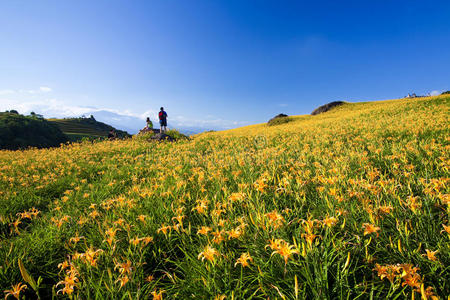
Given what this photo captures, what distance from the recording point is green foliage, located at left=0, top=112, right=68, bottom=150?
761 inches

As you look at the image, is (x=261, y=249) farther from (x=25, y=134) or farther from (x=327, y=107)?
(x=327, y=107)

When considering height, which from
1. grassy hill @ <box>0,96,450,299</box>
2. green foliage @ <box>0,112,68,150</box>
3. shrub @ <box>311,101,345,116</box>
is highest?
shrub @ <box>311,101,345,116</box>

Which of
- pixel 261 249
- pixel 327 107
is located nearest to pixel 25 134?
pixel 261 249

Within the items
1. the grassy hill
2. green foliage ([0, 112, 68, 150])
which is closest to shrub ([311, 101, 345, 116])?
the grassy hill

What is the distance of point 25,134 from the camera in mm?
21438

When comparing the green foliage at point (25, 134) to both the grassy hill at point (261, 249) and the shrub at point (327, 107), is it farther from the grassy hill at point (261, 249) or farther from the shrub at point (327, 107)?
the shrub at point (327, 107)

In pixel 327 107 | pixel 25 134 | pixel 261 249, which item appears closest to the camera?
pixel 261 249

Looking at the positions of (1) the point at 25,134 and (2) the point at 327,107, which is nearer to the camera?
(1) the point at 25,134

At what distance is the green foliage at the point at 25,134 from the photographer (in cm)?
1932

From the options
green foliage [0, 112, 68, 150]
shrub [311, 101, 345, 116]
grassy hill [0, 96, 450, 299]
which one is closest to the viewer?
grassy hill [0, 96, 450, 299]

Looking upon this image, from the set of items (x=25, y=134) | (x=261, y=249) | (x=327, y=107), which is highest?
(x=327, y=107)

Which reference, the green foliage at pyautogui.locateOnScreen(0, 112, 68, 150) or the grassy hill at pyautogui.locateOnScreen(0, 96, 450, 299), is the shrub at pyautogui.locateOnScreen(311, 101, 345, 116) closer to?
the grassy hill at pyautogui.locateOnScreen(0, 96, 450, 299)

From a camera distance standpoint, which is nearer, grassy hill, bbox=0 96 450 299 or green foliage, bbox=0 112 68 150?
grassy hill, bbox=0 96 450 299

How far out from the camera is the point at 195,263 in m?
1.70
